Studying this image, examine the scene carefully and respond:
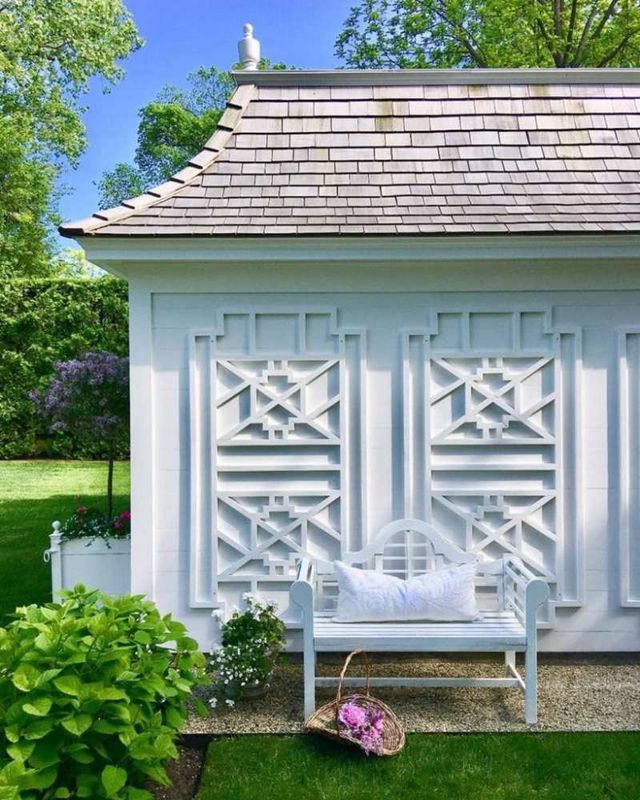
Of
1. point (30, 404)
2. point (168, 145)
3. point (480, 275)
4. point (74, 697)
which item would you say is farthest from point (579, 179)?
point (168, 145)

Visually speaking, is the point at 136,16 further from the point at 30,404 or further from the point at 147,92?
the point at 30,404

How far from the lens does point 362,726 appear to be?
3119 mm

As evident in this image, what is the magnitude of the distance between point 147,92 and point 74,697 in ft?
81.9

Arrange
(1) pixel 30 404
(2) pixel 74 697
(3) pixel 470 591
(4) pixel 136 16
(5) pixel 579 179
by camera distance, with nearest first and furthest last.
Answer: (2) pixel 74 697 < (3) pixel 470 591 < (5) pixel 579 179 < (1) pixel 30 404 < (4) pixel 136 16

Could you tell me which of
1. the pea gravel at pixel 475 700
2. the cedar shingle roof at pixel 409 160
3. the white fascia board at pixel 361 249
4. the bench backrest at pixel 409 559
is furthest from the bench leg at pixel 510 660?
the cedar shingle roof at pixel 409 160

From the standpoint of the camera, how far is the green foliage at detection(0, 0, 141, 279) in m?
15.3

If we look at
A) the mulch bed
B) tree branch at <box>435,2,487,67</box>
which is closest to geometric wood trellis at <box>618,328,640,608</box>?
the mulch bed

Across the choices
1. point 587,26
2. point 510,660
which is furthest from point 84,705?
point 587,26

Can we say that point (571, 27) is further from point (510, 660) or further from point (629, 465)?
point (510, 660)

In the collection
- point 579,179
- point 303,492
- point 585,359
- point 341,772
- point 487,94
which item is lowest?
point 341,772

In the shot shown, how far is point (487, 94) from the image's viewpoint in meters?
4.95

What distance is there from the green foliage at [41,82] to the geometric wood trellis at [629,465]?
15.3 meters

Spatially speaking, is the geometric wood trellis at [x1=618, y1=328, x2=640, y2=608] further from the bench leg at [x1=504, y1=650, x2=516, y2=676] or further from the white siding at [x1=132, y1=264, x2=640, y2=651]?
the bench leg at [x1=504, y1=650, x2=516, y2=676]

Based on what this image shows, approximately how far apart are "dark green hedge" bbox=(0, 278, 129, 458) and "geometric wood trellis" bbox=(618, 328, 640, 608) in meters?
9.75
